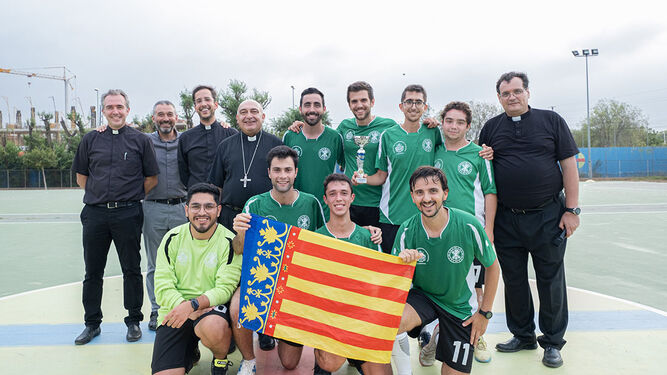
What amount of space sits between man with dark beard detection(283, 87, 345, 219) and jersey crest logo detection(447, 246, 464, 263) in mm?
1641

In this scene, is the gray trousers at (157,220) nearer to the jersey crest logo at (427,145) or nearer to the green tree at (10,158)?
the jersey crest logo at (427,145)

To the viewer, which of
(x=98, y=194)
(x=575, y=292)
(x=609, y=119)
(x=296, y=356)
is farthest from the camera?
(x=609, y=119)

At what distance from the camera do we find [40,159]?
40.4 meters

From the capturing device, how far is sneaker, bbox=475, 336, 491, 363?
4.29 metres

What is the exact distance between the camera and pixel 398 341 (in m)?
3.74

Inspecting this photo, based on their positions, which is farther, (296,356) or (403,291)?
(296,356)

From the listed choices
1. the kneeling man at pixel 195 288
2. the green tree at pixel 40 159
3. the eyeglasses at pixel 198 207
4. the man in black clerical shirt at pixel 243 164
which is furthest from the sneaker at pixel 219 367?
the green tree at pixel 40 159

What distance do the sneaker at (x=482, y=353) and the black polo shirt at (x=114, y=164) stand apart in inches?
152

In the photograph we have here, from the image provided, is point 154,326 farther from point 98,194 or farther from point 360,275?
point 360,275

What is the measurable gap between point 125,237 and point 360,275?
2750 mm

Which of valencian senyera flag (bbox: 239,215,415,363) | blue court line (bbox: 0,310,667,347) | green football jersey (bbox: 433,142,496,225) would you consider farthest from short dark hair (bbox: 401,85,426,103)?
blue court line (bbox: 0,310,667,347)

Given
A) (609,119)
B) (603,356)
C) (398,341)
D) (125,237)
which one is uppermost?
(609,119)

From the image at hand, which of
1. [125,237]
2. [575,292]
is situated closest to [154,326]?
[125,237]

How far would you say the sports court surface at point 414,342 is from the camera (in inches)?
166
